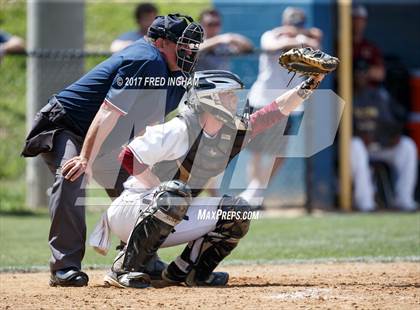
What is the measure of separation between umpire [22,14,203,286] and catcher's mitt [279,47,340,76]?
67 centimetres

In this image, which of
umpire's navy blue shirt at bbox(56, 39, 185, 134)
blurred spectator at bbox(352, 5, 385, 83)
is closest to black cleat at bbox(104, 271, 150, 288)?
umpire's navy blue shirt at bbox(56, 39, 185, 134)

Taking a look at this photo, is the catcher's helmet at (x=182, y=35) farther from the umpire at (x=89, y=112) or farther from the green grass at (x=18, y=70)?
the green grass at (x=18, y=70)

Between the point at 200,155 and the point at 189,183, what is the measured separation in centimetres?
40

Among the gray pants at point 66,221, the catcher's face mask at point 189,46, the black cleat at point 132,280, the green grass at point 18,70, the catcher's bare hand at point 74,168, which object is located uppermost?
the catcher's face mask at point 189,46

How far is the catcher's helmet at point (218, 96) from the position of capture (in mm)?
5906

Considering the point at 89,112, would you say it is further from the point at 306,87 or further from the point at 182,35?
the point at 306,87

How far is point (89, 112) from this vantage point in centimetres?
638

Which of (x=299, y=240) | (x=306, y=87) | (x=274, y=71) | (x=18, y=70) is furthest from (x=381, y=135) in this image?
(x=306, y=87)

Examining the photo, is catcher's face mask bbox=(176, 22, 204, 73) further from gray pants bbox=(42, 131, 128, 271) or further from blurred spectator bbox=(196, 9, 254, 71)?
blurred spectator bbox=(196, 9, 254, 71)

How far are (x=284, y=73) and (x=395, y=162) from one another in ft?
7.80

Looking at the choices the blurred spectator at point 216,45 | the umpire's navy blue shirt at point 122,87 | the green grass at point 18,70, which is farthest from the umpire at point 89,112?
the green grass at point 18,70

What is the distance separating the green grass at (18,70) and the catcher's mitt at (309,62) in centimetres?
614

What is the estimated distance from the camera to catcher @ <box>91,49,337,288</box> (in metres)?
5.77

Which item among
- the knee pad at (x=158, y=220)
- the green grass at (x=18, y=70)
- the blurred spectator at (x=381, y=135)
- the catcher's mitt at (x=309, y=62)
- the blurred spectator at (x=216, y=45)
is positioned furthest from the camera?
the green grass at (x=18, y=70)
